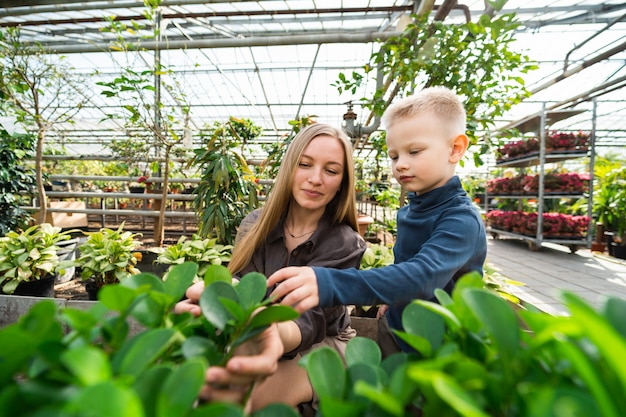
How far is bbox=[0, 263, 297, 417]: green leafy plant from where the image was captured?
0.21 m

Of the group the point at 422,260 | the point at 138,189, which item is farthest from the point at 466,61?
the point at 138,189

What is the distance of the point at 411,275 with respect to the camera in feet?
2.29

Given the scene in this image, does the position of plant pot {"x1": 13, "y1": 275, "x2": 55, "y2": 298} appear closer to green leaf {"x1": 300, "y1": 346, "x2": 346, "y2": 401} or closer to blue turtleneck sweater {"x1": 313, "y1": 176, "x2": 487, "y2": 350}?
Answer: blue turtleneck sweater {"x1": 313, "y1": 176, "x2": 487, "y2": 350}

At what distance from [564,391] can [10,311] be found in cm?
240

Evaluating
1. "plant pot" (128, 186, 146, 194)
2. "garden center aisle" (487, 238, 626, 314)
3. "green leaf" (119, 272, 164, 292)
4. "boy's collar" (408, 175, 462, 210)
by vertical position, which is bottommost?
"garden center aisle" (487, 238, 626, 314)

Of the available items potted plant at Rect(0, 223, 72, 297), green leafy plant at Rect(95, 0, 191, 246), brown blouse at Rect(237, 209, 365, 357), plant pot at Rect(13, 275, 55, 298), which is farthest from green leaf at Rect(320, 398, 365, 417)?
green leafy plant at Rect(95, 0, 191, 246)

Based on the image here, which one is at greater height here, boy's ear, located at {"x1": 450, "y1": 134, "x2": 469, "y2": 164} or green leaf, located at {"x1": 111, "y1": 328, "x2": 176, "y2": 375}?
boy's ear, located at {"x1": 450, "y1": 134, "x2": 469, "y2": 164}

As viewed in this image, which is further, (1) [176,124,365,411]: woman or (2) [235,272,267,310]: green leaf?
(1) [176,124,365,411]: woman

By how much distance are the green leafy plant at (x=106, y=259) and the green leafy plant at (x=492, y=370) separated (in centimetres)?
200

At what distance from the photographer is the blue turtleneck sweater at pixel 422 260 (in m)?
0.64

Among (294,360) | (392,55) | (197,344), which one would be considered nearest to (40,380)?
(197,344)

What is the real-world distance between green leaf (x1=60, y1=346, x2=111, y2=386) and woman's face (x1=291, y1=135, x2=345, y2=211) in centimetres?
95

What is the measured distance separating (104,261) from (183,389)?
2161 millimetres

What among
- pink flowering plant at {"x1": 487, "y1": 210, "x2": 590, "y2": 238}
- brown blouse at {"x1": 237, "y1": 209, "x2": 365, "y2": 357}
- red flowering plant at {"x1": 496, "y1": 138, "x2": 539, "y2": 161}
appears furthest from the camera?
red flowering plant at {"x1": 496, "y1": 138, "x2": 539, "y2": 161}
